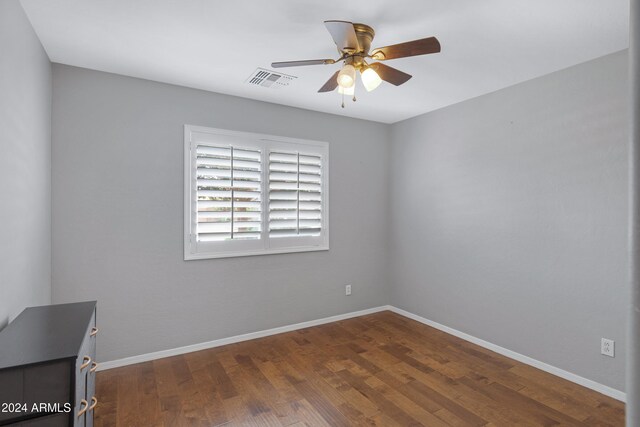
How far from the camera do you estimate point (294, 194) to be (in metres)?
3.83

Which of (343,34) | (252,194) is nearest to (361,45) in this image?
(343,34)

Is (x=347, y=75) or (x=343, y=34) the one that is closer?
(x=343, y=34)

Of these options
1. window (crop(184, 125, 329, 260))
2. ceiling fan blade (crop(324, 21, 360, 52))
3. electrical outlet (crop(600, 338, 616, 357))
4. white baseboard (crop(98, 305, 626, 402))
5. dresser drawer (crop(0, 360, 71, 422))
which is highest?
ceiling fan blade (crop(324, 21, 360, 52))

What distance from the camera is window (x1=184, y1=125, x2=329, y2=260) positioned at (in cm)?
326

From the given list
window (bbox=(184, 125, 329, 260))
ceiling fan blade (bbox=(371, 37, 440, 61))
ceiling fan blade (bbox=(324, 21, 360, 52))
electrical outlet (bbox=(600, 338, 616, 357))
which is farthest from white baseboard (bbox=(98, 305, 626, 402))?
ceiling fan blade (bbox=(324, 21, 360, 52))

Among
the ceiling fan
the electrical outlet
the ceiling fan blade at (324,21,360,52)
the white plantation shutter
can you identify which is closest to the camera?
the ceiling fan blade at (324,21,360,52)

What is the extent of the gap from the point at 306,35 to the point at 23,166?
199 cm

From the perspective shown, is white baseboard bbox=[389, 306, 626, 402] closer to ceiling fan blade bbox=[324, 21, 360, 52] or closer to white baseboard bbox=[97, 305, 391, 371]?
white baseboard bbox=[97, 305, 391, 371]

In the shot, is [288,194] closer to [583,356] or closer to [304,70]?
[304,70]

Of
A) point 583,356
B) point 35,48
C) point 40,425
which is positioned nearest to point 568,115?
point 583,356

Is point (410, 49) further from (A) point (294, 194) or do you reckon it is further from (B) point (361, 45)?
(A) point (294, 194)

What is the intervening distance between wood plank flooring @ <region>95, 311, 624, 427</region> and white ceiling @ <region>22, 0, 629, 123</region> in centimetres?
261

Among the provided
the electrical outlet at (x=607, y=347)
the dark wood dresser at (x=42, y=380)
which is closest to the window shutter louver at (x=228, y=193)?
the dark wood dresser at (x=42, y=380)

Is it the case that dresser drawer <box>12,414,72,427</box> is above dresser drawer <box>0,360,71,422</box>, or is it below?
below
